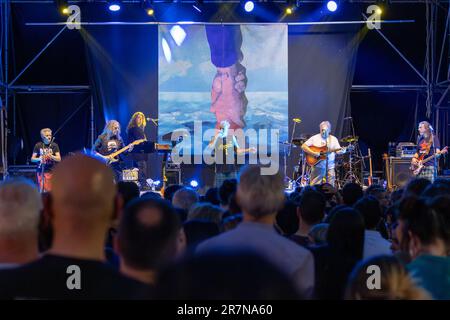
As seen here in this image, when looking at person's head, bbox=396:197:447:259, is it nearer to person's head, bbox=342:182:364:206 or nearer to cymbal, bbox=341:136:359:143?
person's head, bbox=342:182:364:206

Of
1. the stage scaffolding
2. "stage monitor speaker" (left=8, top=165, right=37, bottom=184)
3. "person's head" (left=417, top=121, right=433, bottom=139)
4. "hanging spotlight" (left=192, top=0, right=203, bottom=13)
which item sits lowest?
"stage monitor speaker" (left=8, top=165, right=37, bottom=184)

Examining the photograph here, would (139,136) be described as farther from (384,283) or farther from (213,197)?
(384,283)

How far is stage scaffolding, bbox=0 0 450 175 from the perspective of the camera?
14523 mm

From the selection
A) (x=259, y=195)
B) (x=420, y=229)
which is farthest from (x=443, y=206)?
(x=259, y=195)

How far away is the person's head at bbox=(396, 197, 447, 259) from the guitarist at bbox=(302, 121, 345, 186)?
1044 cm

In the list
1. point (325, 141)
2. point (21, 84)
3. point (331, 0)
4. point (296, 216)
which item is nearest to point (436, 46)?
point (331, 0)

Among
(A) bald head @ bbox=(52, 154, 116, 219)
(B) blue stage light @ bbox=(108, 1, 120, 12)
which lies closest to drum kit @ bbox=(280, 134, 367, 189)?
(B) blue stage light @ bbox=(108, 1, 120, 12)

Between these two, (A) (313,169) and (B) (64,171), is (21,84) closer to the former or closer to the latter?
(A) (313,169)

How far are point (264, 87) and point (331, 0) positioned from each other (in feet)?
8.47

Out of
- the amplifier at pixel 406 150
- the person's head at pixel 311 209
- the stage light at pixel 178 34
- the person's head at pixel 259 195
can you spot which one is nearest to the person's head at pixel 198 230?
the person's head at pixel 259 195

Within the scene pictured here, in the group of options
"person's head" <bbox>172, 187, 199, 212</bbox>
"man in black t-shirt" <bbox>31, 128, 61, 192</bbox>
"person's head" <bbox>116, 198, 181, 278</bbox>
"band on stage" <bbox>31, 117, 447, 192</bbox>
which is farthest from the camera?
"band on stage" <bbox>31, 117, 447, 192</bbox>

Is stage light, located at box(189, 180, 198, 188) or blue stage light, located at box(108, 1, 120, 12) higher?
blue stage light, located at box(108, 1, 120, 12)

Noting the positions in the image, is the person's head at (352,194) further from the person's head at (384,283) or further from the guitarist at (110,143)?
the guitarist at (110,143)
